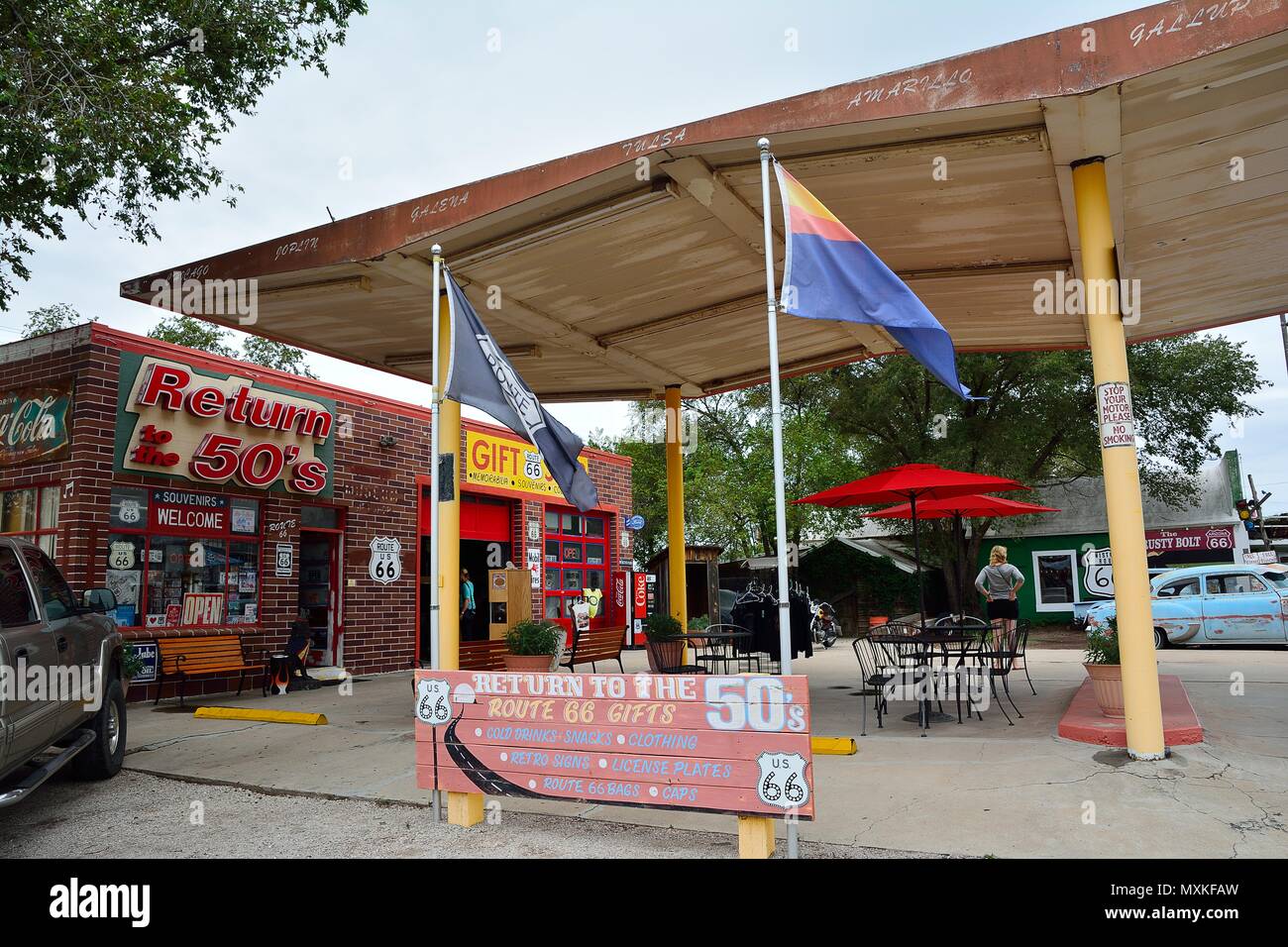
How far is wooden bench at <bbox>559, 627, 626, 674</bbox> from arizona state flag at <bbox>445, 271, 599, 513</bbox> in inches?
237

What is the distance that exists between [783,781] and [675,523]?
786cm

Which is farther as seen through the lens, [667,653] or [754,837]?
[667,653]

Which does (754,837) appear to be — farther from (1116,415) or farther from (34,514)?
(34,514)

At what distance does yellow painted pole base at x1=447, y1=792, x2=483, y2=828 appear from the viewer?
5.14m

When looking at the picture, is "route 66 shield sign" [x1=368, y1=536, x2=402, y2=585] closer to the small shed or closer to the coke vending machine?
the small shed

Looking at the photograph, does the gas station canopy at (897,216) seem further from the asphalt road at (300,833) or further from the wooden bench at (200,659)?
the asphalt road at (300,833)

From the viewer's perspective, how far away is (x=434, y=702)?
5.19m

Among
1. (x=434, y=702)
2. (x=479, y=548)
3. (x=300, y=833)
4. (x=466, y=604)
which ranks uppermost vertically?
(x=479, y=548)

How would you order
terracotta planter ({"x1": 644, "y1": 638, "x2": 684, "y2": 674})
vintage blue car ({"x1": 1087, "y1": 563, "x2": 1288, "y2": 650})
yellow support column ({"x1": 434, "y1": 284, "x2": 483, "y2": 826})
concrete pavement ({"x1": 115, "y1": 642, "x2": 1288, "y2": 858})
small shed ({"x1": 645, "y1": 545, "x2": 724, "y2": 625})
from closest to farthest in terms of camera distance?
concrete pavement ({"x1": 115, "y1": 642, "x2": 1288, "y2": 858}) → yellow support column ({"x1": 434, "y1": 284, "x2": 483, "y2": 826}) → terracotta planter ({"x1": 644, "y1": 638, "x2": 684, "y2": 674}) → vintage blue car ({"x1": 1087, "y1": 563, "x2": 1288, "y2": 650}) → small shed ({"x1": 645, "y1": 545, "x2": 724, "y2": 625})

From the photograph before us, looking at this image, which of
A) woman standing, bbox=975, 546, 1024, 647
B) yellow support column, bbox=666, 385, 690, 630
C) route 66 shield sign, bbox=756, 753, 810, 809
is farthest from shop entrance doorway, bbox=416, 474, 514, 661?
route 66 shield sign, bbox=756, 753, 810, 809

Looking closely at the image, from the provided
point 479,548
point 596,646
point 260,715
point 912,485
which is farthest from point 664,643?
point 479,548

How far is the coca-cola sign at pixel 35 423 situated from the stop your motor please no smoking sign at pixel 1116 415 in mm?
10848

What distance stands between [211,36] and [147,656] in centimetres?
773

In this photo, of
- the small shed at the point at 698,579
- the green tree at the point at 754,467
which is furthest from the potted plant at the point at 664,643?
the green tree at the point at 754,467
